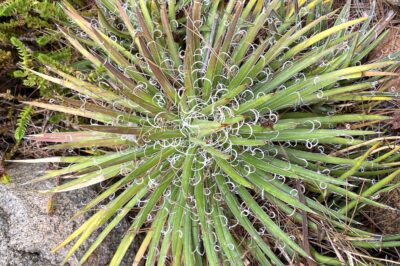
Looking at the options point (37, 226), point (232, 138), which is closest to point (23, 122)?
point (37, 226)

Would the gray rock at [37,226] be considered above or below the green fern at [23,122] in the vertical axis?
below

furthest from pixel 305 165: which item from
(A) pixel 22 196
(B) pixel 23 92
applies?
(B) pixel 23 92

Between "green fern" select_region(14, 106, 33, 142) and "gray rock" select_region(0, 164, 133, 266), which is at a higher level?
"green fern" select_region(14, 106, 33, 142)

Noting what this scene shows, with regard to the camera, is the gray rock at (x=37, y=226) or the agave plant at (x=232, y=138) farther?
the gray rock at (x=37, y=226)

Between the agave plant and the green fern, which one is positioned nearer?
the agave plant

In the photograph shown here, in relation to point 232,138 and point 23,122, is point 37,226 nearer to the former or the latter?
point 23,122

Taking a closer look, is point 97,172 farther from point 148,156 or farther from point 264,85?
point 264,85
